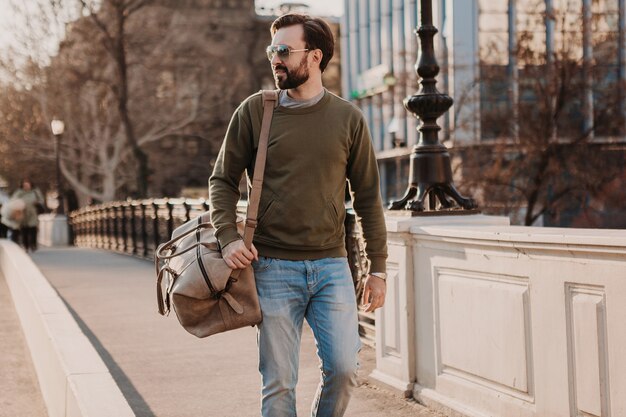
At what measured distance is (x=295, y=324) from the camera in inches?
155

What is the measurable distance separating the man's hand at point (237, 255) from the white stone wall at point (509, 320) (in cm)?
157

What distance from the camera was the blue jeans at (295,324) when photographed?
3.86 m

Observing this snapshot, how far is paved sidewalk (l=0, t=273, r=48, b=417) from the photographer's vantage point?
7146mm

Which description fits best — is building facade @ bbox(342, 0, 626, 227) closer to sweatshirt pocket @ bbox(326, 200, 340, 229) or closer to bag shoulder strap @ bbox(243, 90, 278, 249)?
sweatshirt pocket @ bbox(326, 200, 340, 229)

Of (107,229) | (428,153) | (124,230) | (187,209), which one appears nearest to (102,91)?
(107,229)

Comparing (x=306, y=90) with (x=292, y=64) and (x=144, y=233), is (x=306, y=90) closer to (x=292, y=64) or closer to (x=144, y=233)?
(x=292, y=64)

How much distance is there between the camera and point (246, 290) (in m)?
3.81

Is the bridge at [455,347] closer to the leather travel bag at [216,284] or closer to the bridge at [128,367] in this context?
the bridge at [128,367]

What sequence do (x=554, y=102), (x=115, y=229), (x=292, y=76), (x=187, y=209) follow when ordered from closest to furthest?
(x=292, y=76), (x=187, y=209), (x=554, y=102), (x=115, y=229)

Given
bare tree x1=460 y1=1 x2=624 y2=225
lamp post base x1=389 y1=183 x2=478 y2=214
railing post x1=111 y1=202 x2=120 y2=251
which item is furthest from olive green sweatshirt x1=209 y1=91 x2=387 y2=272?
railing post x1=111 y1=202 x2=120 y2=251

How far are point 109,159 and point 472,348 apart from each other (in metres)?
43.9

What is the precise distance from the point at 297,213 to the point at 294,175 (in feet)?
0.46

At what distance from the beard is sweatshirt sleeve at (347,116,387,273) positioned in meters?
0.30

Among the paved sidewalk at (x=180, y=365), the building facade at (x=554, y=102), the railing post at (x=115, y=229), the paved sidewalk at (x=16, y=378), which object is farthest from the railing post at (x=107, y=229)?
the paved sidewalk at (x=16, y=378)
